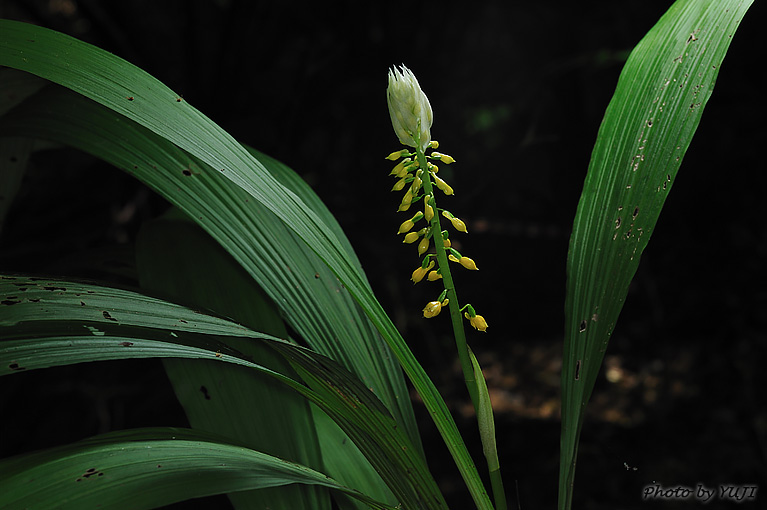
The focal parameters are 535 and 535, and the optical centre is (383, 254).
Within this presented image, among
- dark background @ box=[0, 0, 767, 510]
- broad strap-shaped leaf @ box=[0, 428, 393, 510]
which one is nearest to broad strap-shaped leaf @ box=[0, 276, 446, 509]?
broad strap-shaped leaf @ box=[0, 428, 393, 510]

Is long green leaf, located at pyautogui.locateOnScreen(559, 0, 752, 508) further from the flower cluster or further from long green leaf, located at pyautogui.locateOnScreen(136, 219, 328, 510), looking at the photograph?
long green leaf, located at pyautogui.locateOnScreen(136, 219, 328, 510)

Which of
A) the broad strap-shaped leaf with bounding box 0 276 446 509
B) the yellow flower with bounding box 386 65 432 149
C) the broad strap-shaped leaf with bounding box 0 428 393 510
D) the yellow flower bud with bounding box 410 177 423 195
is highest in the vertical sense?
the yellow flower with bounding box 386 65 432 149

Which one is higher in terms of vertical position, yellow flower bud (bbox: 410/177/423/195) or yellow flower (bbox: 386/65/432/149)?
yellow flower (bbox: 386/65/432/149)

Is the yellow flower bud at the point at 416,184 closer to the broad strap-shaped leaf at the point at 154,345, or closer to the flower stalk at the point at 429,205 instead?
the flower stalk at the point at 429,205

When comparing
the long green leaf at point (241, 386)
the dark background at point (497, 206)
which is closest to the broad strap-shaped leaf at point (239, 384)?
the long green leaf at point (241, 386)

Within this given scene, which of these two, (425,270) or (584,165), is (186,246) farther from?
(584,165)

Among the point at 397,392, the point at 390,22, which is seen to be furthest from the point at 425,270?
the point at 390,22

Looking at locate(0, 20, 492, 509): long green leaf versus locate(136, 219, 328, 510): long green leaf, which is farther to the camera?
locate(136, 219, 328, 510): long green leaf

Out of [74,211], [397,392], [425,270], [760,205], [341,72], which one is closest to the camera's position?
[425,270]
